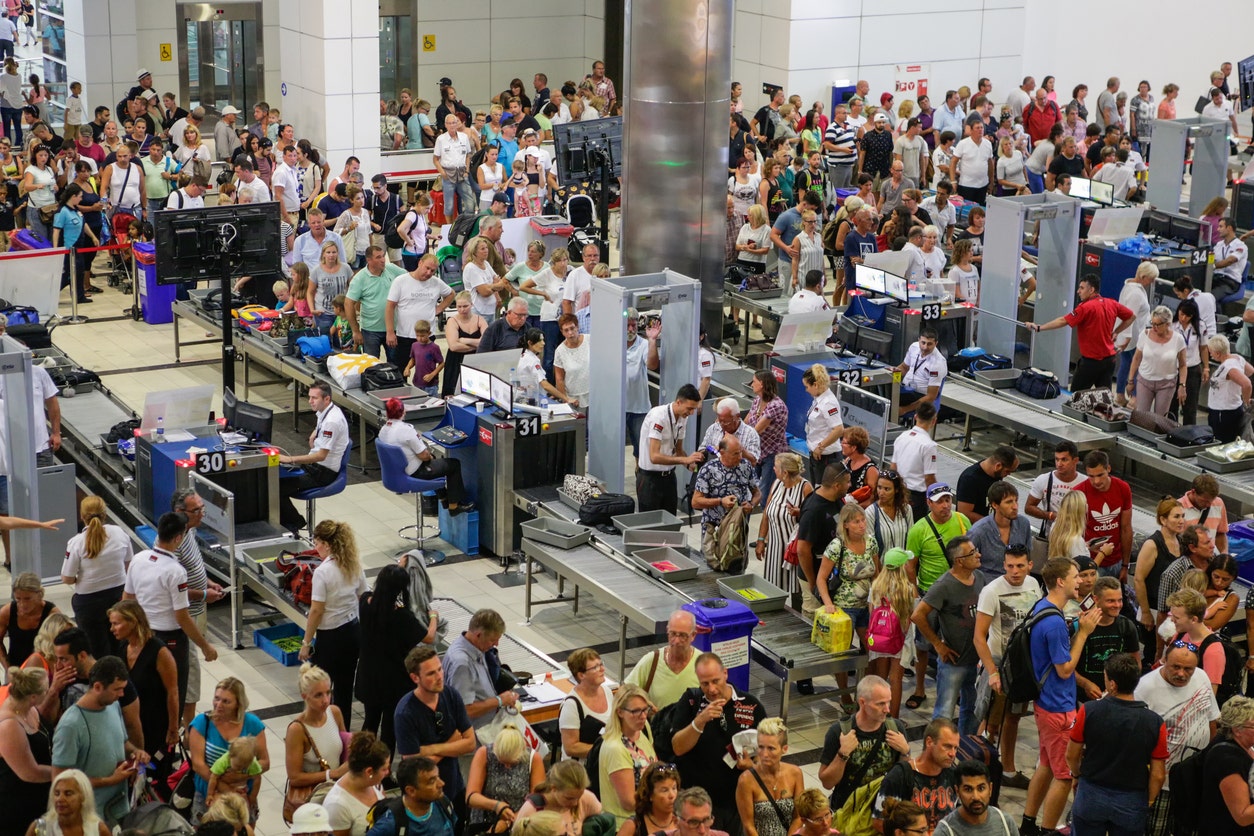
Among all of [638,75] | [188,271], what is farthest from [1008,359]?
[188,271]

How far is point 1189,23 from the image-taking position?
27859mm

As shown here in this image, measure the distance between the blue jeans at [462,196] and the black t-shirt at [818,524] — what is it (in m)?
12.5

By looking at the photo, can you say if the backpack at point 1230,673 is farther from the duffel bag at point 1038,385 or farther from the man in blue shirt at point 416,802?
the duffel bag at point 1038,385

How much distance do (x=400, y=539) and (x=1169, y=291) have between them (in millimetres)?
7750

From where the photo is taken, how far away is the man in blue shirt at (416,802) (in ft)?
21.4

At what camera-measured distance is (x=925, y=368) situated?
12.7m

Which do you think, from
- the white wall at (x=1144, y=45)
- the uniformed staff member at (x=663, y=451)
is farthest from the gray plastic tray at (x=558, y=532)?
the white wall at (x=1144, y=45)

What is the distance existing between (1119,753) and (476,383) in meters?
5.74

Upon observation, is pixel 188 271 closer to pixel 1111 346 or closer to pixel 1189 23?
pixel 1111 346

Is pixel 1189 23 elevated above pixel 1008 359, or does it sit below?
above

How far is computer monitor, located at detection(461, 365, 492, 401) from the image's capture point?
11.7 meters

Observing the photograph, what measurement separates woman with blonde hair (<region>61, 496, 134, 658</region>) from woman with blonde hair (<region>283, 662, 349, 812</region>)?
6.44 feet

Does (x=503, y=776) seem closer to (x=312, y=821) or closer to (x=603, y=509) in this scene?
(x=312, y=821)

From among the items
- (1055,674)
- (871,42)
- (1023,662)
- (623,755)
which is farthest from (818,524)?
(871,42)
